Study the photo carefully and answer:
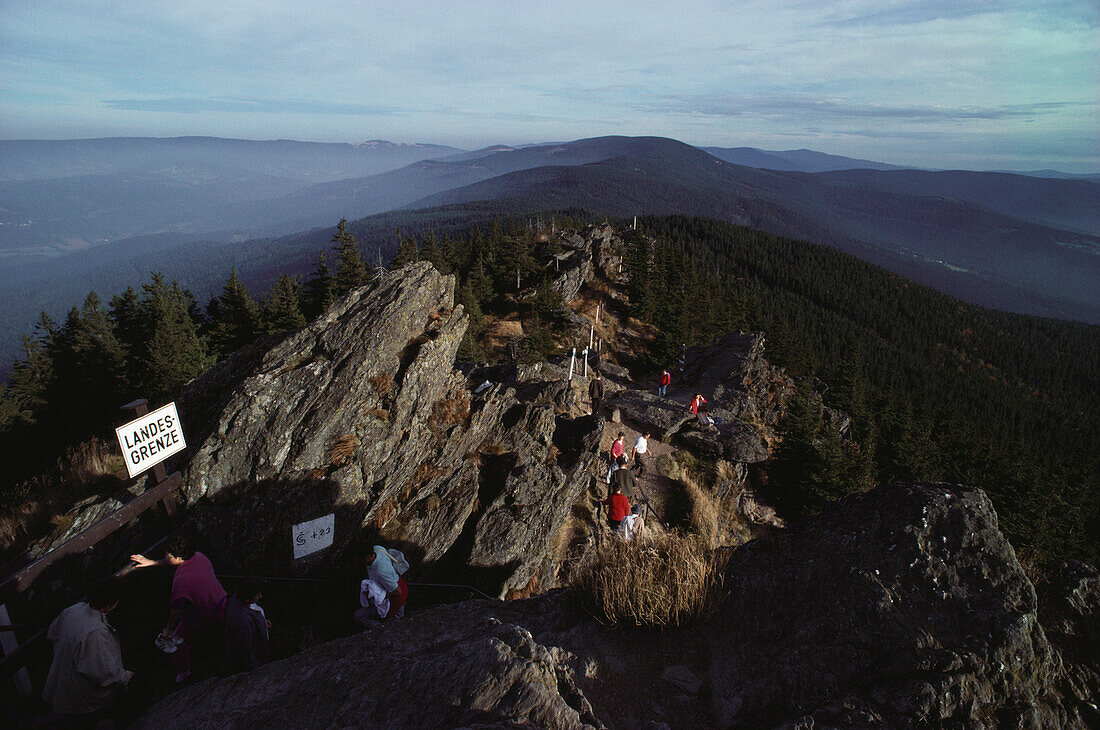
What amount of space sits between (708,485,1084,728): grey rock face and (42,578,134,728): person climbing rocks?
6.49 metres

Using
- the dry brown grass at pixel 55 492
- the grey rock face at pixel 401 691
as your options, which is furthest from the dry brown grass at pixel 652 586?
the dry brown grass at pixel 55 492

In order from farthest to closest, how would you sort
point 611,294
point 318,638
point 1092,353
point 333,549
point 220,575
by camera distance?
1. point 1092,353
2. point 611,294
3. point 333,549
4. point 318,638
5. point 220,575

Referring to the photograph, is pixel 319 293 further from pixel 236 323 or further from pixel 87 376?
pixel 87 376

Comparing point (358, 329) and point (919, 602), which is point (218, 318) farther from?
point (919, 602)

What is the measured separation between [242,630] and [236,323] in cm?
4018

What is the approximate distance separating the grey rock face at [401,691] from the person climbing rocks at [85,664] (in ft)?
3.07

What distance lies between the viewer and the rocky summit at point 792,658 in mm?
3652

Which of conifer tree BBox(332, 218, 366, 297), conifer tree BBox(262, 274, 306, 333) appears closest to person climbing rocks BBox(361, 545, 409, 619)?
conifer tree BBox(262, 274, 306, 333)

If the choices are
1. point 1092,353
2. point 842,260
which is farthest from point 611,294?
point 1092,353

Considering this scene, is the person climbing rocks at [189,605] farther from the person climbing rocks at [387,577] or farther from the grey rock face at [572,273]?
the grey rock face at [572,273]

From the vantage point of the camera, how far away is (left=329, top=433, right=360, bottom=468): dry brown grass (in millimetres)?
9422

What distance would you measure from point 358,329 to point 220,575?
221 inches

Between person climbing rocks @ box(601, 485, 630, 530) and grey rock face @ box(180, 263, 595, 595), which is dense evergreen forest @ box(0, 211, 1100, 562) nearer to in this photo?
grey rock face @ box(180, 263, 595, 595)

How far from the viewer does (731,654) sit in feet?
15.5
